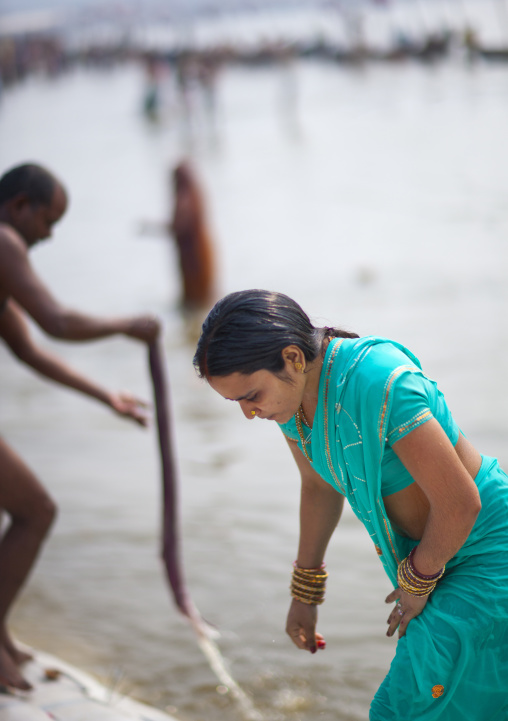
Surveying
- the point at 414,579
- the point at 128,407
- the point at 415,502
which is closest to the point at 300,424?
the point at 415,502

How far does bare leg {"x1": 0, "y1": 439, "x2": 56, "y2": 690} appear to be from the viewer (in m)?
2.94

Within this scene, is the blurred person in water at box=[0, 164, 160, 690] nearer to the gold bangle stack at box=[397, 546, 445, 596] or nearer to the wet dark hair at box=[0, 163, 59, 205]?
the wet dark hair at box=[0, 163, 59, 205]

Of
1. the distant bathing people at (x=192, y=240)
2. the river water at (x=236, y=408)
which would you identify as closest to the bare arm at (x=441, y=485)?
the river water at (x=236, y=408)

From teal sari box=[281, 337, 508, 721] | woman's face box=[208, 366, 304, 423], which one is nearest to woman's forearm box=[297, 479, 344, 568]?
teal sari box=[281, 337, 508, 721]

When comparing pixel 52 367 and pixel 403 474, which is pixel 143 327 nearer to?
pixel 52 367

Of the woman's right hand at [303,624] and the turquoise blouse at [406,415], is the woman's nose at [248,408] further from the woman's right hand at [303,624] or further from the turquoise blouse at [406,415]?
the woman's right hand at [303,624]

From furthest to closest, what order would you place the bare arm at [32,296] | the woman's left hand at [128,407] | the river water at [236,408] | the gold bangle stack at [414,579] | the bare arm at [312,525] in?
the river water at [236,408] < the woman's left hand at [128,407] < the bare arm at [32,296] < the bare arm at [312,525] < the gold bangle stack at [414,579]

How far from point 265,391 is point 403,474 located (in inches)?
12.8

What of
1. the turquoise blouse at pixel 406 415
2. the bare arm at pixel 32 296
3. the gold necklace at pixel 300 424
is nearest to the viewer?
the turquoise blouse at pixel 406 415

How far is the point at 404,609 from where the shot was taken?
1848 millimetres

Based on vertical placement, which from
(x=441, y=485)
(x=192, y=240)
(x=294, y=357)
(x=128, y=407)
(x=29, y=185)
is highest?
(x=29, y=185)

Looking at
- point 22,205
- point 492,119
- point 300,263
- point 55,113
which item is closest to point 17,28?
point 55,113

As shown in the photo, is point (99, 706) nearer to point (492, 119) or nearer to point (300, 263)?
point (300, 263)

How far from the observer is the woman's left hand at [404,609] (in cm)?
183
